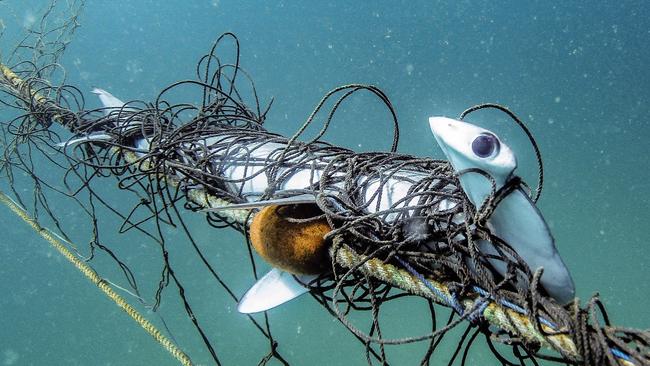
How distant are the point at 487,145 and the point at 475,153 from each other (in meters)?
0.04

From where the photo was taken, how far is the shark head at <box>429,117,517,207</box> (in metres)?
1.34

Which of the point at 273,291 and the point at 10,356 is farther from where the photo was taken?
the point at 10,356

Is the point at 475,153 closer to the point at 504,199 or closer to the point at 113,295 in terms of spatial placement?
the point at 504,199

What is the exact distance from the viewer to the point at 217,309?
48.3ft

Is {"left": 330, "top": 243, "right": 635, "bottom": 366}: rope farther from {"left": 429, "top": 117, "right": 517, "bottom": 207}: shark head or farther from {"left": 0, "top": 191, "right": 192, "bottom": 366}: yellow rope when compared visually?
{"left": 0, "top": 191, "right": 192, "bottom": 366}: yellow rope

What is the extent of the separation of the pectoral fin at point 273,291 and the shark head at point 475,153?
2.73 ft

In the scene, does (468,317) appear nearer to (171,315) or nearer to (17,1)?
(171,315)

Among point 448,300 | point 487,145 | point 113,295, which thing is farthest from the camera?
point 113,295

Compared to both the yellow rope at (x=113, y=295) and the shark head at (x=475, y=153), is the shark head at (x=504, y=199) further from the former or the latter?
the yellow rope at (x=113, y=295)

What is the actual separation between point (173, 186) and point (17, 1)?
31906mm

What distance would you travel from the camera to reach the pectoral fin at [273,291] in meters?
2.03

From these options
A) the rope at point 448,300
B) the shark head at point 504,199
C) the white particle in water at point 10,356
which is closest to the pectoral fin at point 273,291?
the rope at point 448,300

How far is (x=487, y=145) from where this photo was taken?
1.35 metres

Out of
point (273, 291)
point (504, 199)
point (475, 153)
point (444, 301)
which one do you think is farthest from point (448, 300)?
point (273, 291)
